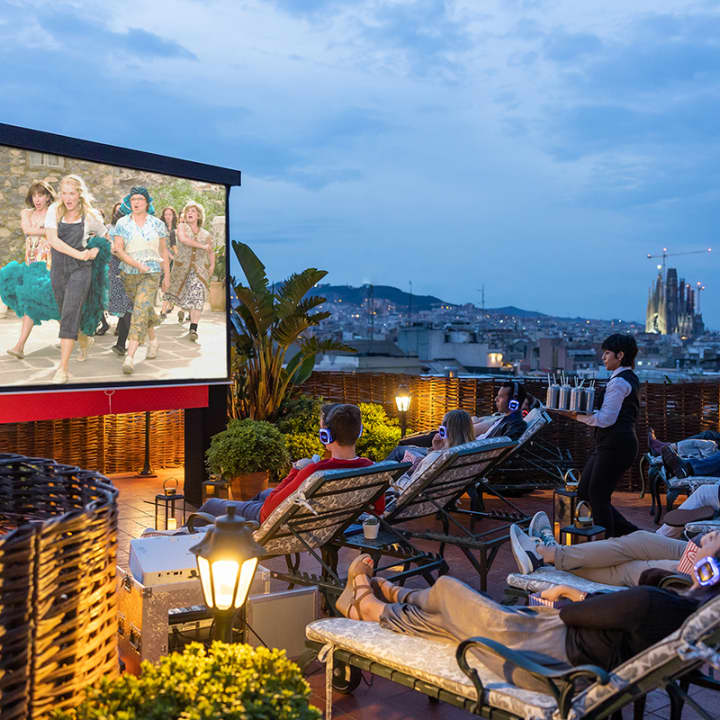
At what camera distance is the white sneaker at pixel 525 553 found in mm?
4383

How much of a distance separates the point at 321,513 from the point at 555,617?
5.58ft

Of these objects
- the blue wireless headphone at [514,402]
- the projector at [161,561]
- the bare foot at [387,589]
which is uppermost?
the blue wireless headphone at [514,402]

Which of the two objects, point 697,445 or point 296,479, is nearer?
point 296,479

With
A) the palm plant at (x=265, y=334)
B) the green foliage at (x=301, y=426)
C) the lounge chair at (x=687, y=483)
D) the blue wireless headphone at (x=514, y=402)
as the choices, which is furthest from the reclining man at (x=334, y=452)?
the palm plant at (x=265, y=334)

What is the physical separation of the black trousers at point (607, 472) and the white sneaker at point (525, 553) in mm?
1708

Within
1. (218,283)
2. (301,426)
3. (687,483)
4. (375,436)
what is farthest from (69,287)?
(687,483)

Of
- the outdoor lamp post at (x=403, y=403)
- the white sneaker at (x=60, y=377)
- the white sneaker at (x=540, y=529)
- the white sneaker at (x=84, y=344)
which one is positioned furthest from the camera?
the outdoor lamp post at (x=403, y=403)

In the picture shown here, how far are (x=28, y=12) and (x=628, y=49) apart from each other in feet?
137

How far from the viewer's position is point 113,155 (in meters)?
8.53

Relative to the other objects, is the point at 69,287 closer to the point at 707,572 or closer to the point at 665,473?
the point at 665,473

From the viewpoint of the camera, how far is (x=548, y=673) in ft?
8.75

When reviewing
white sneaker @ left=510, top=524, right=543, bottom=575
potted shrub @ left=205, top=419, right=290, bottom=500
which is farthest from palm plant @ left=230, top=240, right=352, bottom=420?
white sneaker @ left=510, top=524, right=543, bottom=575

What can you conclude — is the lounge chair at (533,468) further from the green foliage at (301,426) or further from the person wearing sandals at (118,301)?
the person wearing sandals at (118,301)

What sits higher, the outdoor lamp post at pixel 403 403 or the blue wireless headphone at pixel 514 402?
the blue wireless headphone at pixel 514 402
